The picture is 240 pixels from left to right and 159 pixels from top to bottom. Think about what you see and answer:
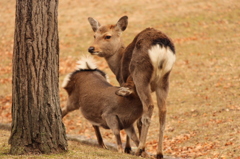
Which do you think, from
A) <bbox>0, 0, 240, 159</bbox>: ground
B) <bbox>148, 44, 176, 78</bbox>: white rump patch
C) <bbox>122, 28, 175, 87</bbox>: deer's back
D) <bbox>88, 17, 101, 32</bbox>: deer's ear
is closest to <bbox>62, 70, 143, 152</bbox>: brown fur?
<bbox>122, 28, 175, 87</bbox>: deer's back

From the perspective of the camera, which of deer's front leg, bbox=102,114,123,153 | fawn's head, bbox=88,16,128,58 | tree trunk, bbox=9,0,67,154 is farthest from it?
fawn's head, bbox=88,16,128,58

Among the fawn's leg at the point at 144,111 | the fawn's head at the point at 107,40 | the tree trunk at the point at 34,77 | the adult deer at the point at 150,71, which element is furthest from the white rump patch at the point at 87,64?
the tree trunk at the point at 34,77

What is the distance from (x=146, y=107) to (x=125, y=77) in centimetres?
120

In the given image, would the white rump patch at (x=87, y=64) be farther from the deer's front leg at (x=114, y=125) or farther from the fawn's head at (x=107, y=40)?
the deer's front leg at (x=114, y=125)

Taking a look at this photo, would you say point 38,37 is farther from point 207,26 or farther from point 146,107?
point 207,26

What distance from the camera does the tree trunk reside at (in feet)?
18.2

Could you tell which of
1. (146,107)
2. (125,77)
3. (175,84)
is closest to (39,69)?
(146,107)

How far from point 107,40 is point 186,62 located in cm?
829

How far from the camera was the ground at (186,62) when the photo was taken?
949cm

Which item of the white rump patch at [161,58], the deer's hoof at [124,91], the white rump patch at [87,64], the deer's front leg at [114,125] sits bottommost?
the deer's front leg at [114,125]

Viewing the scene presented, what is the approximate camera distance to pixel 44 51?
5.62 m

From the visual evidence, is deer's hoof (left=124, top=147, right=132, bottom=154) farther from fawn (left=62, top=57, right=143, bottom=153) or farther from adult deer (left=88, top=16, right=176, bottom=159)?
adult deer (left=88, top=16, right=176, bottom=159)

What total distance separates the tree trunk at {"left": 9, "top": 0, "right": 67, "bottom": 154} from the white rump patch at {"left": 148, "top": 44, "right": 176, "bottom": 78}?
6.30 ft

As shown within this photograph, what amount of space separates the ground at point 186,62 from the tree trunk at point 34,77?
3.51 metres
